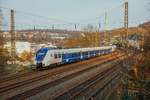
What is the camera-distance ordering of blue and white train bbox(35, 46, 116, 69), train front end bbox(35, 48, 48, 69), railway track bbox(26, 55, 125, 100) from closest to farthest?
railway track bbox(26, 55, 125, 100), train front end bbox(35, 48, 48, 69), blue and white train bbox(35, 46, 116, 69)

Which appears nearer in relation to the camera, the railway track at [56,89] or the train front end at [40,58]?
the railway track at [56,89]

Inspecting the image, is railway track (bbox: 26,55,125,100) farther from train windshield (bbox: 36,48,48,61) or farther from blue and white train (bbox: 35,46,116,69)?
train windshield (bbox: 36,48,48,61)

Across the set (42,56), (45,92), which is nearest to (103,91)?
(45,92)

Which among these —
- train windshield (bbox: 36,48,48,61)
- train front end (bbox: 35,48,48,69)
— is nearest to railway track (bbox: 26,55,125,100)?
train front end (bbox: 35,48,48,69)

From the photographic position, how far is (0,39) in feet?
136

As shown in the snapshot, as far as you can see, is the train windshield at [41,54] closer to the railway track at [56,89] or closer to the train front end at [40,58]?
the train front end at [40,58]

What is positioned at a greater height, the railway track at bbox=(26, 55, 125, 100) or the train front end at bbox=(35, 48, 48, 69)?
the train front end at bbox=(35, 48, 48, 69)

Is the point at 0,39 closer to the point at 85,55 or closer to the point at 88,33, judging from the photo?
the point at 85,55

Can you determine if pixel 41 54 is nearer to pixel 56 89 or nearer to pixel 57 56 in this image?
pixel 57 56

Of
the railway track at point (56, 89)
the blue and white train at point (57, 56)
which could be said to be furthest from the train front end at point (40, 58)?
the railway track at point (56, 89)

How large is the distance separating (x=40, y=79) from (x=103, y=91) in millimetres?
7351

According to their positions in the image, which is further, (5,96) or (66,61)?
(66,61)

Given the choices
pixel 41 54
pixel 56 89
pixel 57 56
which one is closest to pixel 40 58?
pixel 41 54

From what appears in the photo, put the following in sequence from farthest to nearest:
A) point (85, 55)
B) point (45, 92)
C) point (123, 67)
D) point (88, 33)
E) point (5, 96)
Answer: point (88, 33) < point (85, 55) < point (45, 92) < point (5, 96) < point (123, 67)
